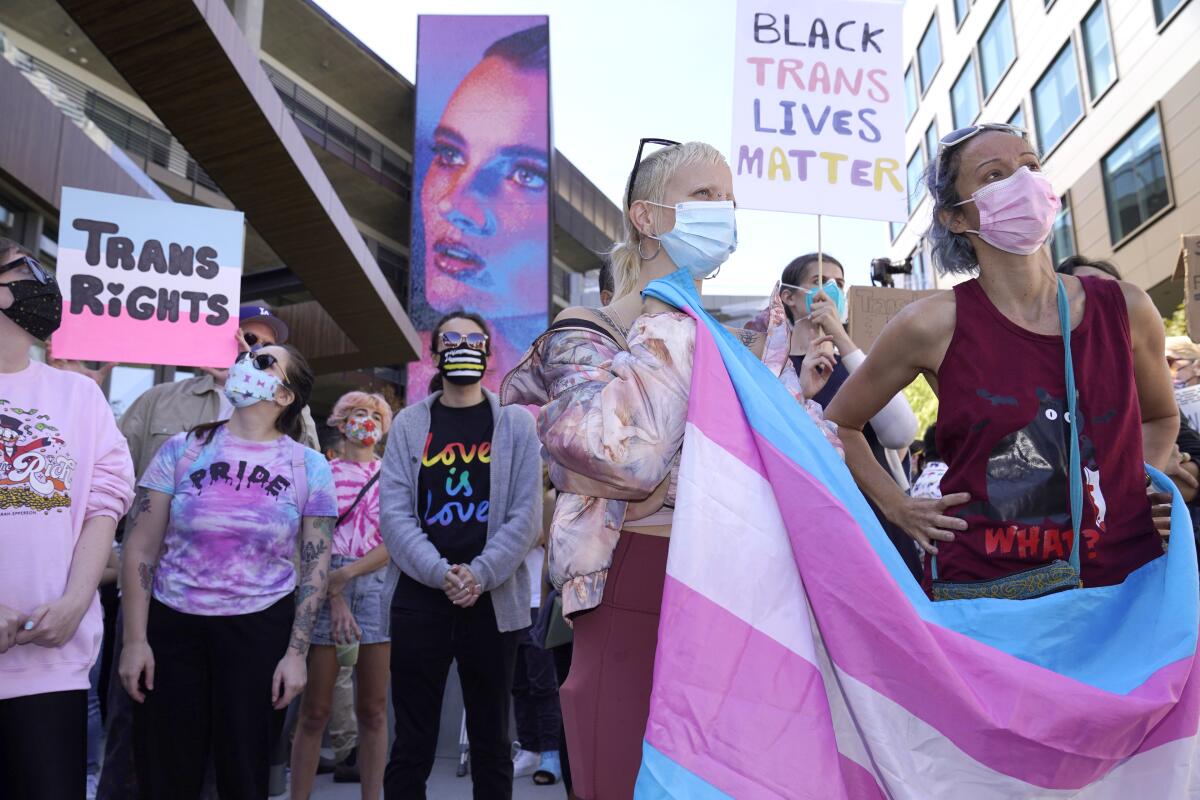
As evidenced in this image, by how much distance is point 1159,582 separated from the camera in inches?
76.1

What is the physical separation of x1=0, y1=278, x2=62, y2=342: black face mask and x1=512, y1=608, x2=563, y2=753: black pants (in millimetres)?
3757

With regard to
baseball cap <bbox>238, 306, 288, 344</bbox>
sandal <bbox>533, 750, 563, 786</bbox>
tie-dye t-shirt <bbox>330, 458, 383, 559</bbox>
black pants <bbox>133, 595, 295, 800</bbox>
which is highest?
baseball cap <bbox>238, 306, 288, 344</bbox>

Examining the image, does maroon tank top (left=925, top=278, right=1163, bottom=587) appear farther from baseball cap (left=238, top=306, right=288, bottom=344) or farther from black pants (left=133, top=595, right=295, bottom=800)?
baseball cap (left=238, top=306, right=288, bottom=344)

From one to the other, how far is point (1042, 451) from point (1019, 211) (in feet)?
2.09

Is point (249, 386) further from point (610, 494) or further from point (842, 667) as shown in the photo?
point (842, 667)

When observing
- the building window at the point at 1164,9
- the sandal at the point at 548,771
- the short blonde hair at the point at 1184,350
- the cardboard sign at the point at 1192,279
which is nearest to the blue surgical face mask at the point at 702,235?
the short blonde hair at the point at 1184,350

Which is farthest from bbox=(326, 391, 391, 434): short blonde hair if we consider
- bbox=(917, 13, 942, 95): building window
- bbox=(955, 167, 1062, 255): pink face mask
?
bbox=(917, 13, 942, 95): building window

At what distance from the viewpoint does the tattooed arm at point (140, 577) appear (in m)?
3.40

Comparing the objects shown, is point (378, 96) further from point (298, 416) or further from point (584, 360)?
point (584, 360)

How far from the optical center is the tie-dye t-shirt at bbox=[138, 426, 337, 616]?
11.6 feet

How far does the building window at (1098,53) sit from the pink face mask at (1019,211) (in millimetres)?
19110

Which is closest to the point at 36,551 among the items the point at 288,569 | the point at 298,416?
the point at 288,569

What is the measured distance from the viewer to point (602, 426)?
175 cm

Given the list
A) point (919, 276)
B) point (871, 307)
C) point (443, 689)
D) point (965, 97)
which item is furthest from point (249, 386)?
point (919, 276)
